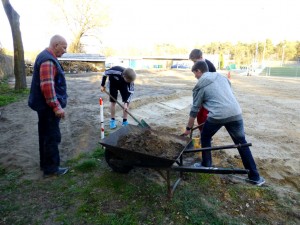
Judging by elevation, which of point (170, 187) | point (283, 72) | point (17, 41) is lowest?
point (170, 187)

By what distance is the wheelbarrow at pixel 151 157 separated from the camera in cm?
301

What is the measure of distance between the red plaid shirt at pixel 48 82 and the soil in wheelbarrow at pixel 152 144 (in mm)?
1150

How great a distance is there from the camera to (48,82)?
11.1ft

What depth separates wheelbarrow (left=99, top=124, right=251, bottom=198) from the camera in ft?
9.88

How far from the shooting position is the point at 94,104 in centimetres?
971

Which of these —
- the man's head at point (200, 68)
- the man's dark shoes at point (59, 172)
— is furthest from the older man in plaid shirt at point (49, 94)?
the man's head at point (200, 68)

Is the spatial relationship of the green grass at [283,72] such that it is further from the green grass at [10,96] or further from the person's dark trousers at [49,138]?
the person's dark trousers at [49,138]

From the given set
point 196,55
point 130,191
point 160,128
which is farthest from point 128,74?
point 130,191

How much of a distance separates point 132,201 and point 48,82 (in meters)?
1.99

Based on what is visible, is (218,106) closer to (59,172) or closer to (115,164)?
(115,164)

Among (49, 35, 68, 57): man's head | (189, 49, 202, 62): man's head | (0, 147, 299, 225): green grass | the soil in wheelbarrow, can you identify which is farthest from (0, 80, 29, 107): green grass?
(189, 49, 202, 62): man's head

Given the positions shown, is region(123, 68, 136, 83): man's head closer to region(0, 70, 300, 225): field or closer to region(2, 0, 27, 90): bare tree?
region(0, 70, 300, 225): field

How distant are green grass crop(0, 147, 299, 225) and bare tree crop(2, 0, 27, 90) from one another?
9.64 metres

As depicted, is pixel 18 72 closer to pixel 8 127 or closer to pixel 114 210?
pixel 8 127
